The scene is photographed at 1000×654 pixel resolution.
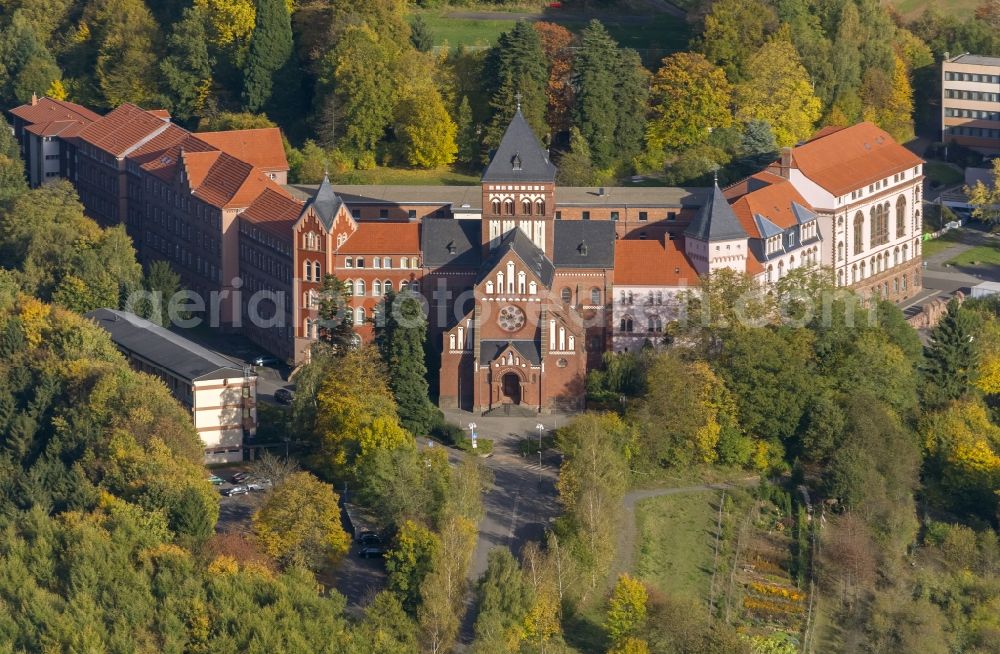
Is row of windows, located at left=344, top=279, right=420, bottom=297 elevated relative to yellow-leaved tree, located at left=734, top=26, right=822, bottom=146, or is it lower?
lower

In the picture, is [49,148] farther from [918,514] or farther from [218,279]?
[918,514]

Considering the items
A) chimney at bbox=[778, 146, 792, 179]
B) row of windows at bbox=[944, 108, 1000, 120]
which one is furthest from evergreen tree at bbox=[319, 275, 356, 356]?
row of windows at bbox=[944, 108, 1000, 120]

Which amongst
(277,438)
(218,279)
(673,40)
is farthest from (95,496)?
(673,40)

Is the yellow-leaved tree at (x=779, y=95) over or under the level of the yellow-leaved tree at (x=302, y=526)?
over

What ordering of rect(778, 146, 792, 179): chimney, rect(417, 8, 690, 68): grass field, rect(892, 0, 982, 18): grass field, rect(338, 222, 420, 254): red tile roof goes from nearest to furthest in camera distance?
rect(338, 222, 420, 254): red tile roof → rect(778, 146, 792, 179): chimney → rect(417, 8, 690, 68): grass field → rect(892, 0, 982, 18): grass field

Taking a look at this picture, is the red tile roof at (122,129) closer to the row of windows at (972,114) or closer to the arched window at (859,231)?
the arched window at (859,231)

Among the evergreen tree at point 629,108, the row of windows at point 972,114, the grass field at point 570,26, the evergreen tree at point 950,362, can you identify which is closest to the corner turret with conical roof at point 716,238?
the evergreen tree at point 950,362

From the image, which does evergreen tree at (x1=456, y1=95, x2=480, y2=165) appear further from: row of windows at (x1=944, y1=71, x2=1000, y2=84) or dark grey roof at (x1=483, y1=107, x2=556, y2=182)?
row of windows at (x1=944, y1=71, x2=1000, y2=84)
